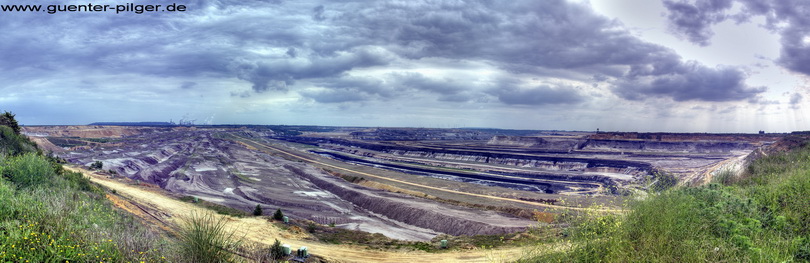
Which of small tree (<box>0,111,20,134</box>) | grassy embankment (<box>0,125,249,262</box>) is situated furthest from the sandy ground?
small tree (<box>0,111,20,134</box>)

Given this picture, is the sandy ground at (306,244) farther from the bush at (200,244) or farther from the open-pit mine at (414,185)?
the bush at (200,244)

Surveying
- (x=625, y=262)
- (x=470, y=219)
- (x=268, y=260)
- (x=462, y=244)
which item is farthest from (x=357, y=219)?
(x=625, y=262)

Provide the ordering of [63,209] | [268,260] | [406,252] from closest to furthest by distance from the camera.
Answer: [63,209], [268,260], [406,252]

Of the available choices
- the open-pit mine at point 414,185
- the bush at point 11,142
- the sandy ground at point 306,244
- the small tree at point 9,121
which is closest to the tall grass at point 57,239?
the sandy ground at point 306,244

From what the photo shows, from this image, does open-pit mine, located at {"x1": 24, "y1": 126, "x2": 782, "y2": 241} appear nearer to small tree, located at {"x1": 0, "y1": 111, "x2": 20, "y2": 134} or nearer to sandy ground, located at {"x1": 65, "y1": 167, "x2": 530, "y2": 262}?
sandy ground, located at {"x1": 65, "y1": 167, "x2": 530, "y2": 262}

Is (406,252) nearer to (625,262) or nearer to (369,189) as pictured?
(625,262)

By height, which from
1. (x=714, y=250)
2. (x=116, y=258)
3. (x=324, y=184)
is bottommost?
(x=324, y=184)
